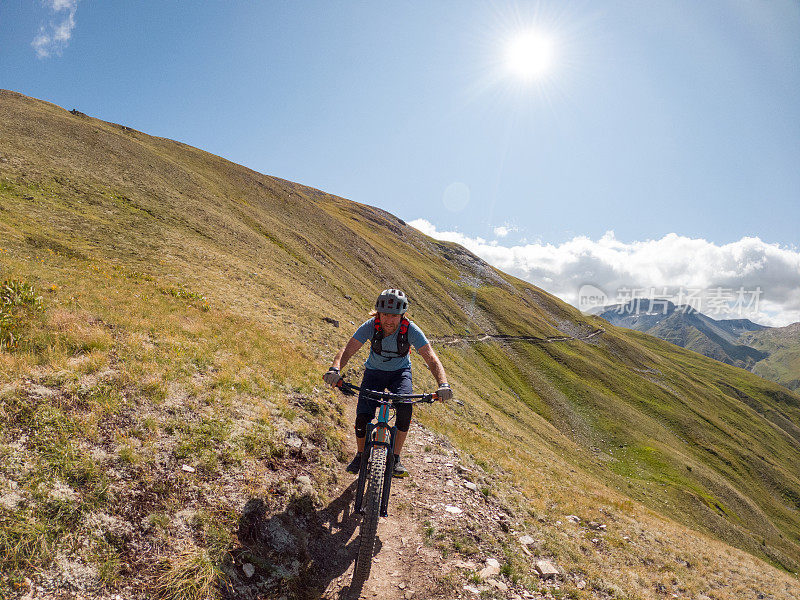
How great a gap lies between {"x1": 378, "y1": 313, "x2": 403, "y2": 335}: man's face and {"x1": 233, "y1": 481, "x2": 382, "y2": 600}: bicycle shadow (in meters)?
4.17

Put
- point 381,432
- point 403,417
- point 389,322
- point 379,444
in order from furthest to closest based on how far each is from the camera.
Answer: point 389,322
point 403,417
point 381,432
point 379,444

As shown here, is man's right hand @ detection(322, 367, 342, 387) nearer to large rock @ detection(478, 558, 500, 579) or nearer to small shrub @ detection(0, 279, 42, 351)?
large rock @ detection(478, 558, 500, 579)

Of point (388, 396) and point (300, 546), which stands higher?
point (388, 396)

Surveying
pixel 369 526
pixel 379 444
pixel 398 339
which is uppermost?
pixel 398 339

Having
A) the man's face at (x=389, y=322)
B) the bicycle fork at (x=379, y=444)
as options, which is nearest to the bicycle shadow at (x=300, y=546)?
the bicycle fork at (x=379, y=444)

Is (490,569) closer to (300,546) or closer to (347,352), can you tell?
(300,546)

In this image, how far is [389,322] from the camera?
810 cm

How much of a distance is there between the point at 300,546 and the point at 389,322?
4.74m

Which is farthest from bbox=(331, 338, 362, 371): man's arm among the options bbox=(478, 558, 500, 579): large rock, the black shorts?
bbox=(478, 558, 500, 579): large rock

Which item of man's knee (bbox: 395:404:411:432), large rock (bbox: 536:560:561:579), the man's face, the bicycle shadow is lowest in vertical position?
large rock (bbox: 536:560:561:579)

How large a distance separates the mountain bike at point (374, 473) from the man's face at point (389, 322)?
1532mm

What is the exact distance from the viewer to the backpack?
8125 mm

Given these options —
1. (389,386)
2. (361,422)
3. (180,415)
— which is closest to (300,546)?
(361,422)

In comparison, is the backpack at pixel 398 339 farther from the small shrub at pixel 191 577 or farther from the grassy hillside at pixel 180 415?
the small shrub at pixel 191 577
